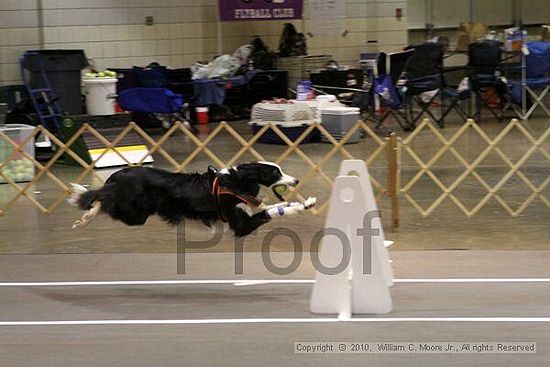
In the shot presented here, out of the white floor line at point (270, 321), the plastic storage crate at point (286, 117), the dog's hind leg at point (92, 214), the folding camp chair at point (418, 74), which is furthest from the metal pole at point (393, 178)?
the folding camp chair at point (418, 74)

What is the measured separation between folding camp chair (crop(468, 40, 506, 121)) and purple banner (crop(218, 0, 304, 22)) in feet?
11.2

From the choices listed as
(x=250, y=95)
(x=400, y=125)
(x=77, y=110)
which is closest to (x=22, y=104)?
(x=77, y=110)

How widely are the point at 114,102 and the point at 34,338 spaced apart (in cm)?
858

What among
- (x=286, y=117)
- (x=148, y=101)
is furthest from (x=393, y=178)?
(x=148, y=101)

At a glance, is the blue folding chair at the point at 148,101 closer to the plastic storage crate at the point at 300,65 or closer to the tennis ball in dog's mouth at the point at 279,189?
the plastic storage crate at the point at 300,65

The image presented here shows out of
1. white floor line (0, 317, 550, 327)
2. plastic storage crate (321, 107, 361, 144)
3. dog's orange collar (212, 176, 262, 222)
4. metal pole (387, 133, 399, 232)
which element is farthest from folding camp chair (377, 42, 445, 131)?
white floor line (0, 317, 550, 327)

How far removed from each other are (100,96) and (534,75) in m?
7.40

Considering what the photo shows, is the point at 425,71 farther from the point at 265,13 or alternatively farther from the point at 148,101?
the point at 148,101

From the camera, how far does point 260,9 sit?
52.9ft

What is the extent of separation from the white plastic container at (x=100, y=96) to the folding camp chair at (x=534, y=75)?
672 cm

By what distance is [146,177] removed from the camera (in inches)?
253

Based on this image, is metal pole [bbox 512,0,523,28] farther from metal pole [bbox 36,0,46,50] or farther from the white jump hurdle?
the white jump hurdle

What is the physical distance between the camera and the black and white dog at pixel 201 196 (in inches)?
247

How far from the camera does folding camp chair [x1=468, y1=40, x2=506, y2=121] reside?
14547 millimetres
